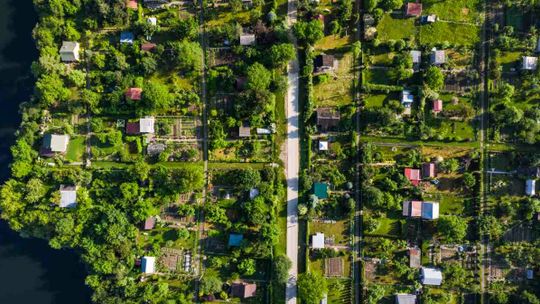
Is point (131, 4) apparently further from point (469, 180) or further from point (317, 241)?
point (469, 180)

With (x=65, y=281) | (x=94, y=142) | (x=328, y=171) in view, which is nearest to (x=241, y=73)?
(x=328, y=171)

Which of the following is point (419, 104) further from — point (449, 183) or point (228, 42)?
point (228, 42)

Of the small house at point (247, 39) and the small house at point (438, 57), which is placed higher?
the small house at point (247, 39)

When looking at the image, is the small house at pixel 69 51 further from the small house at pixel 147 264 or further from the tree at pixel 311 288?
the tree at pixel 311 288

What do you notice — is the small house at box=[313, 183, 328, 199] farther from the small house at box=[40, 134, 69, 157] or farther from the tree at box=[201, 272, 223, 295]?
the small house at box=[40, 134, 69, 157]

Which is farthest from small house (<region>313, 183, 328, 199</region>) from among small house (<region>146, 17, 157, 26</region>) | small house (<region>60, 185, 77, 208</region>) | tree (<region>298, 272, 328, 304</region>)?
small house (<region>60, 185, 77, 208</region>)

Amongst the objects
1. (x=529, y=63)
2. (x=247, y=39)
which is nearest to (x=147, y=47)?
(x=247, y=39)

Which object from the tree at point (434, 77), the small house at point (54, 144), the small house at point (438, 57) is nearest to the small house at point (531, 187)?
the tree at point (434, 77)
